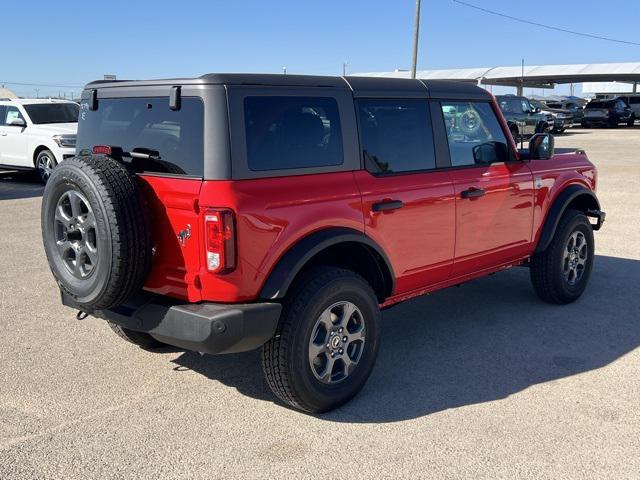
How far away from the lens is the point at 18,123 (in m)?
13.9

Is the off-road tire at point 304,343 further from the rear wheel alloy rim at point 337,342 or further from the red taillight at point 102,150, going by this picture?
the red taillight at point 102,150

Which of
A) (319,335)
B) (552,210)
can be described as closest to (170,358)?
(319,335)

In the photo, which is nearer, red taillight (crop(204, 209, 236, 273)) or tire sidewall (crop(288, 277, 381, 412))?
red taillight (crop(204, 209, 236, 273))

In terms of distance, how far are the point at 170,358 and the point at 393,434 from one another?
1.79m

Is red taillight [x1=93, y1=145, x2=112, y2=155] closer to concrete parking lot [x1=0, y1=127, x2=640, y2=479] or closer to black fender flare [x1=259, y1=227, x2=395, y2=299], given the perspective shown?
black fender flare [x1=259, y1=227, x2=395, y2=299]

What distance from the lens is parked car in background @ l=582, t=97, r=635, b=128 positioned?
119ft

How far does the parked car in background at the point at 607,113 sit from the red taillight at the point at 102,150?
121ft

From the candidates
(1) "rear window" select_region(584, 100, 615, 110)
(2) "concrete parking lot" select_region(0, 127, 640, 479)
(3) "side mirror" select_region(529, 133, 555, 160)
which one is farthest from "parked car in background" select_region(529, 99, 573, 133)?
(2) "concrete parking lot" select_region(0, 127, 640, 479)

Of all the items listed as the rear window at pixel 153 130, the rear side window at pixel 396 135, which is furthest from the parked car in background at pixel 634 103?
the rear window at pixel 153 130

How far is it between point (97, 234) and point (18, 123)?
11.9 m

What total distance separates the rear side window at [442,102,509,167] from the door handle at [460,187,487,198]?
20cm

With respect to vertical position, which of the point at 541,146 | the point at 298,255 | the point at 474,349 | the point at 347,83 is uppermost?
the point at 347,83

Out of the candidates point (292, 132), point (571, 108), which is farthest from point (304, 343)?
point (571, 108)

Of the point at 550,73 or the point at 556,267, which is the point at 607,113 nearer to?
the point at 550,73
